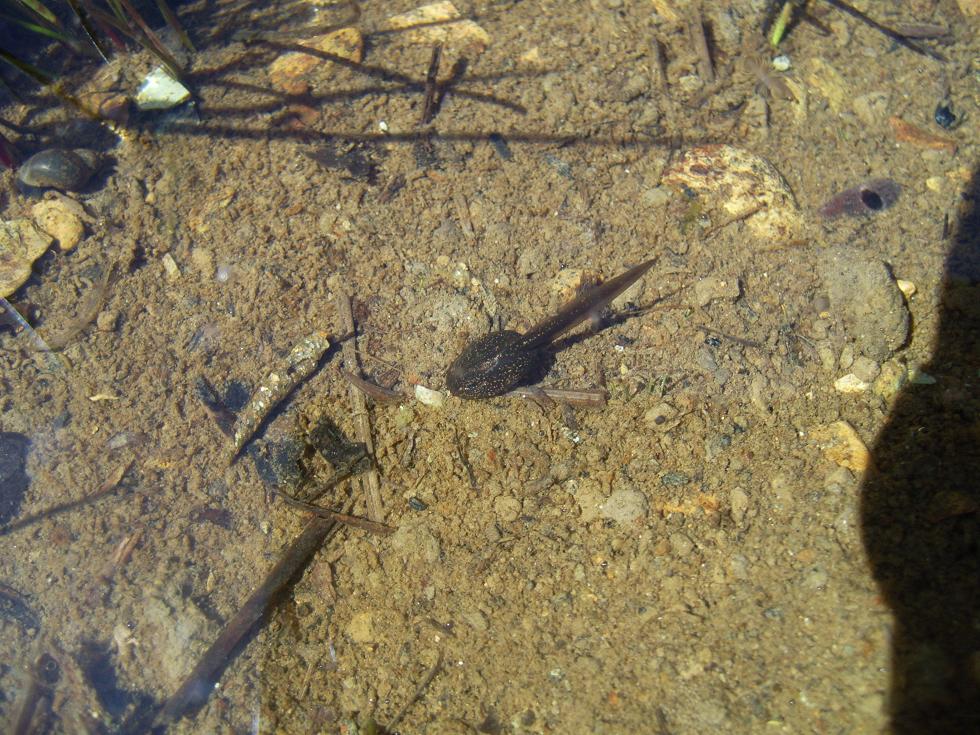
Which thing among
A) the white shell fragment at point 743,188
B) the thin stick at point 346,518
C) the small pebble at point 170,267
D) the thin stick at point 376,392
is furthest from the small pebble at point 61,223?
the white shell fragment at point 743,188

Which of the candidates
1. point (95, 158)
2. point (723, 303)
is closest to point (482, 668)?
point (723, 303)

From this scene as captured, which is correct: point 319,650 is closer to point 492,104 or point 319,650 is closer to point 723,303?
point 723,303

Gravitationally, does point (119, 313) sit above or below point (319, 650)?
above

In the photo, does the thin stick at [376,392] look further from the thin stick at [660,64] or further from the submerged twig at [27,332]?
the thin stick at [660,64]

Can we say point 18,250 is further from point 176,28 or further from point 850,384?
point 850,384

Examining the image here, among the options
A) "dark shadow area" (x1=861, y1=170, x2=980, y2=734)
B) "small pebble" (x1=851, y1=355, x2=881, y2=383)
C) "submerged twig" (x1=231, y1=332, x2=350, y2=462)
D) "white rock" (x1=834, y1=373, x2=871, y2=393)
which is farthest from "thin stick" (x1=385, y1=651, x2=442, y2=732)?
"small pebble" (x1=851, y1=355, x2=881, y2=383)
